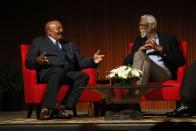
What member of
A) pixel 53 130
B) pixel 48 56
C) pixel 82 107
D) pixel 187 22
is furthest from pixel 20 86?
pixel 53 130

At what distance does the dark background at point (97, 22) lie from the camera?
7.24 meters

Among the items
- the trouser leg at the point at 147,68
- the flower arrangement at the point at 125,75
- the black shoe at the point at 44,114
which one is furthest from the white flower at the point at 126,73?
the black shoe at the point at 44,114

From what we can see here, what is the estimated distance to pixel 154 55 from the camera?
5180 mm

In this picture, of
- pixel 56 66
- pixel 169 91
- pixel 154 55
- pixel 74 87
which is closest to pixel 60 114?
pixel 74 87

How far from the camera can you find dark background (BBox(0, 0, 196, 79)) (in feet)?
23.8

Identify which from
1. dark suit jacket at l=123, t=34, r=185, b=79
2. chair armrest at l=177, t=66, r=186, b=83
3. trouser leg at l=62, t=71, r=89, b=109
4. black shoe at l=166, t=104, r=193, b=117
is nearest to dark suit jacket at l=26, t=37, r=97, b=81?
trouser leg at l=62, t=71, r=89, b=109

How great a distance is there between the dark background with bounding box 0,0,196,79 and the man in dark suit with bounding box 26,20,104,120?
192cm

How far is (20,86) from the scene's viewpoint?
6996mm

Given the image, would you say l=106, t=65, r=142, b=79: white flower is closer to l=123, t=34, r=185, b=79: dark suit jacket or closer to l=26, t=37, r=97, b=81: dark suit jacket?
l=123, t=34, r=185, b=79: dark suit jacket

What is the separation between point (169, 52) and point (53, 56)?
121 cm

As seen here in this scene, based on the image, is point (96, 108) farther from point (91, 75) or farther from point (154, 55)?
point (154, 55)

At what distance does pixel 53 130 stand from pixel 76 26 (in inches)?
142

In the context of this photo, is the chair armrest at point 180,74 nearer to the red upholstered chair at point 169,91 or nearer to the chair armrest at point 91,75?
the red upholstered chair at point 169,91

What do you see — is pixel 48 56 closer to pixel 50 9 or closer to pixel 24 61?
pixel 24 61
